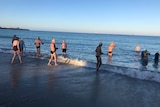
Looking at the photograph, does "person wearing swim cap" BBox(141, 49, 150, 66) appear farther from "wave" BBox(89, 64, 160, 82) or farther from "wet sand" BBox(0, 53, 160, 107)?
"wet sand" BBox(0, 53, 160, 107)

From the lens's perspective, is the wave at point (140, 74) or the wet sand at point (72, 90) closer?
the wet sand at point (72, 90)

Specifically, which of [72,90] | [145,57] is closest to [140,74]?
[72,90]

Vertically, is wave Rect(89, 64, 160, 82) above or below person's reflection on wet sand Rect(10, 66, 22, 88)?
below

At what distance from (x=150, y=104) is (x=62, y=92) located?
334 cm

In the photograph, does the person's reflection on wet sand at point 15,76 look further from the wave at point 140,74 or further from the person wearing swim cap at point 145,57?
the person wearing swim cap at point 145,57

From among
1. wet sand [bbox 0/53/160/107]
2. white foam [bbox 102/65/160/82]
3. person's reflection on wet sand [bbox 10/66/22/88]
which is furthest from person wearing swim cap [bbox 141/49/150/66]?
person's reflection on wet sand [bbox 10/66/22/88]

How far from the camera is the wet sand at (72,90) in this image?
8516 mm

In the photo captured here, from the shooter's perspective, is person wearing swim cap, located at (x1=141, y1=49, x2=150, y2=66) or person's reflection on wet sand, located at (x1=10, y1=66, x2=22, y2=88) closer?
person's reflection on wet sand, located at (x1=10, y1=66, x2=22, y2=88)

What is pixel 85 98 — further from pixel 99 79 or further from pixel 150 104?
pixel 99 79

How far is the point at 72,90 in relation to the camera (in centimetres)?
1016

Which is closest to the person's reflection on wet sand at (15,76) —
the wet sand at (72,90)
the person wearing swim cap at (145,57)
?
the wet sand at (72,90)

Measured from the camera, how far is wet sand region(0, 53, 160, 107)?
8.52m

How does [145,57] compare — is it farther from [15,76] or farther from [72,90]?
[72,90]

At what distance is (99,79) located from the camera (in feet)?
42.1
